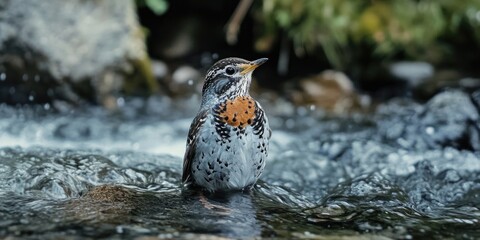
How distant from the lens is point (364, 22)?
10.3 meters

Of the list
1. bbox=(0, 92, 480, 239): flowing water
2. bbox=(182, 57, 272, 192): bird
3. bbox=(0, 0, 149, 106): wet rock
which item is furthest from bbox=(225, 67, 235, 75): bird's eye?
bbox=(0, 0, 149, 106): wet rock

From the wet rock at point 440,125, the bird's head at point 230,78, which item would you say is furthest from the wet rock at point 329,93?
the bird's head at point 230,78

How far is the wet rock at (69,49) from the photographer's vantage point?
8.77 metres

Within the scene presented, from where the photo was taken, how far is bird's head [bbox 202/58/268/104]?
5223mm

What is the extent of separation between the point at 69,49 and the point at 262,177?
373 cm

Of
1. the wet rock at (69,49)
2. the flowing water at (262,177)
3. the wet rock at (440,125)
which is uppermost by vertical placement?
the wet rock at (69,49)

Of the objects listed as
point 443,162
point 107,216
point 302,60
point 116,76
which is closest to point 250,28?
point 302,60

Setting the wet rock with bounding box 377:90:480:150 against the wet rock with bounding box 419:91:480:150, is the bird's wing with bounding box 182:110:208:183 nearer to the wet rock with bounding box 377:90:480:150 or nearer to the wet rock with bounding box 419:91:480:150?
the wet rock with bounding box 377:90:480:150

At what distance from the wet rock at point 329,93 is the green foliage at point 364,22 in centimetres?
28

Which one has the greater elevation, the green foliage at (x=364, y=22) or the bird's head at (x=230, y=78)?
the green foliage at (x=364, y=22)

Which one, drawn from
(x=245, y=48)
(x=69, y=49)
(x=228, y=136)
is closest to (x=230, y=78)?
(x=228, y=136)

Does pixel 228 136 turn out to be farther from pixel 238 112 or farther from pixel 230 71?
pixel 230 71

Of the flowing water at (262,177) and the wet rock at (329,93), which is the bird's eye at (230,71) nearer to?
the flowing water at (262,177)

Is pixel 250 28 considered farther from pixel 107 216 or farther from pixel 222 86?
pixel 107 216
